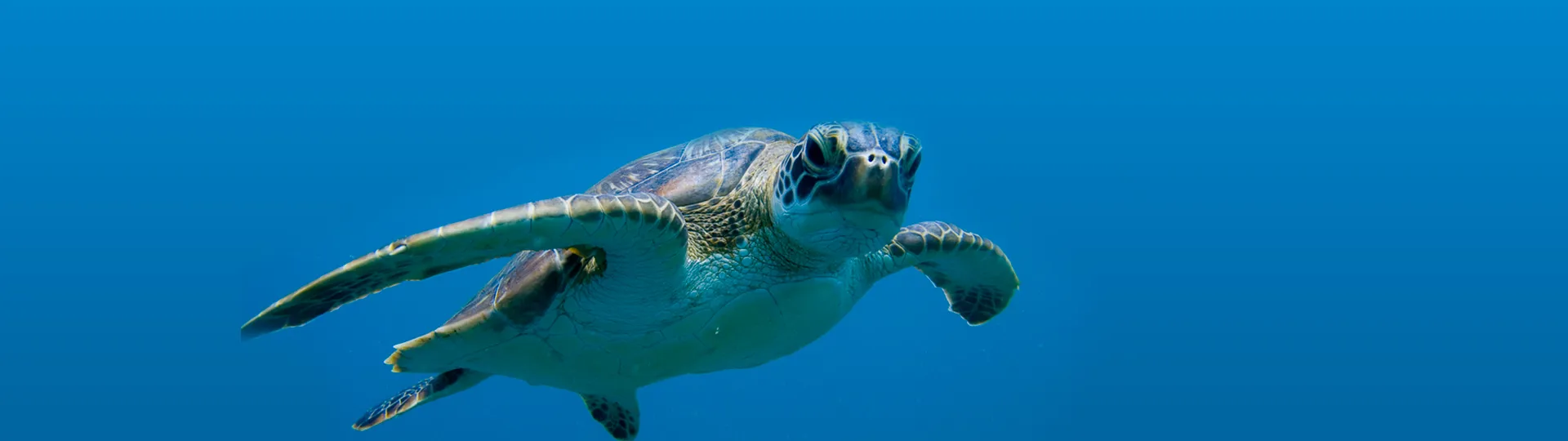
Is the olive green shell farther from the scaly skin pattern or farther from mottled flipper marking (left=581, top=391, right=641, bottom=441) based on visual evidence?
mottled flipper marking (left=581, top=391, right=641, bottom=441)

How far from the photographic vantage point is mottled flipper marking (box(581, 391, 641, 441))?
529 cm

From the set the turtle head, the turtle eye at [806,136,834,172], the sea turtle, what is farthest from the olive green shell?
the turtle eye at [806,136,834,172]

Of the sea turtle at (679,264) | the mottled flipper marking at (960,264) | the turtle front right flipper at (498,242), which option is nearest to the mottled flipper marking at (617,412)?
the sea turtle at (679,264)

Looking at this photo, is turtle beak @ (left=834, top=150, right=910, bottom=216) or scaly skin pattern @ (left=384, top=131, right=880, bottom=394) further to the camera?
scaly skin pattern @ (left=384, top=131, right=880, bottom=394)

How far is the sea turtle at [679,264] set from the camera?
2.72 meters

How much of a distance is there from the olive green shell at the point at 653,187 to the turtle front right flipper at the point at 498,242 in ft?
1.39

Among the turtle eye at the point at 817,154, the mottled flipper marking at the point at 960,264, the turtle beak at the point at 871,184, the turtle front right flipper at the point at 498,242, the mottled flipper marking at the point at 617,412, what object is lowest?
the turtle front right flipper at the point at 498,242

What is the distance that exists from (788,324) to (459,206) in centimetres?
1735

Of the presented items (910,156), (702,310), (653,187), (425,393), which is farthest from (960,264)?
(425,393)

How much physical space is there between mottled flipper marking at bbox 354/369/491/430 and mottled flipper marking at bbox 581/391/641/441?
0.72m

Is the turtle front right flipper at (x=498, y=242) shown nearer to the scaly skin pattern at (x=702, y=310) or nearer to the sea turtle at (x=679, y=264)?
the sea turtle at (x=679, y=264)

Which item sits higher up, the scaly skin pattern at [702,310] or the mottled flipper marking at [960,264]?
the mottled flipper marking at [960,264]

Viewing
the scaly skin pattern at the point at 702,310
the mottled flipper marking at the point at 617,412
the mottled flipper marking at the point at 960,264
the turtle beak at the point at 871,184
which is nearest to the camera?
the turtle beak at the point at 871,184

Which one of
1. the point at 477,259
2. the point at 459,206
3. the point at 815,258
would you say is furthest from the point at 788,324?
the point at 459,206
